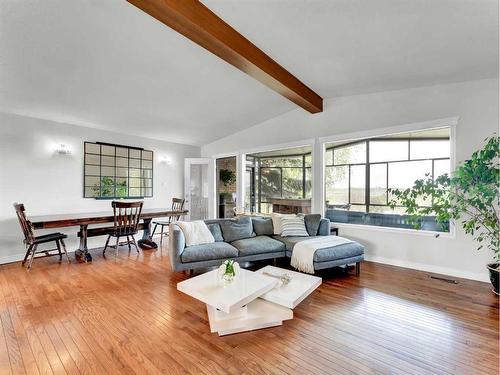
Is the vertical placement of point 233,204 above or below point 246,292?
above

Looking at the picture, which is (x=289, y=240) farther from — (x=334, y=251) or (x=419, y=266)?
(x=419, y=266)

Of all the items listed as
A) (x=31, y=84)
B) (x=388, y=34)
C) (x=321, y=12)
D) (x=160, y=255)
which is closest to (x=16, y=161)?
(x=31, y=84)

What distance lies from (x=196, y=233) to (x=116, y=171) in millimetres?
2880

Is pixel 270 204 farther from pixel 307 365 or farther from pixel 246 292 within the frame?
pixel 307 365

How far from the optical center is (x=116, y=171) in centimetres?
527

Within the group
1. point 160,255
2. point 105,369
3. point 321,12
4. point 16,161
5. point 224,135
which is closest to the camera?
point 105,369

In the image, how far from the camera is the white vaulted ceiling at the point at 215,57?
2215 mm

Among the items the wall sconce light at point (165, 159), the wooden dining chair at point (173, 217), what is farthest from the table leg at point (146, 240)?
the wall sconce light at point (165, 159)

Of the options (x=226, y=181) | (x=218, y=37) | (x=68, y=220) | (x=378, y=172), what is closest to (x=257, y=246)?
(x=378, y=172)

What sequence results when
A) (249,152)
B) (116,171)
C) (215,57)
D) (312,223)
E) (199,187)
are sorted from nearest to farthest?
(215,57)
(312,223)
(116,171)
(249,152)
(199,187)

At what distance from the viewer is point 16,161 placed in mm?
4090

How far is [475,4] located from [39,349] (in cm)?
440

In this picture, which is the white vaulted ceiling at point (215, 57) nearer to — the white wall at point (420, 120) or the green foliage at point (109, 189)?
the white wall at point (420, 120)

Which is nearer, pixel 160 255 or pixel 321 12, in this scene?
pixel 321 12
